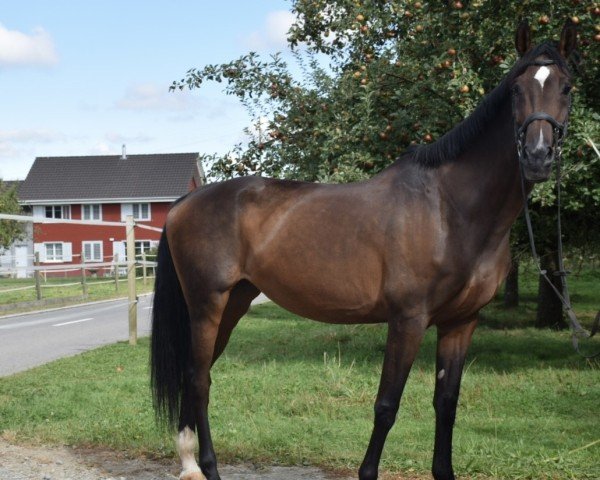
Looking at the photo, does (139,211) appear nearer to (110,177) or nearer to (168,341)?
(110,177)

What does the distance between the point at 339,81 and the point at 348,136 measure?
121 centimetres

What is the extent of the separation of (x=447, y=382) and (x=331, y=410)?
2735 millimetres

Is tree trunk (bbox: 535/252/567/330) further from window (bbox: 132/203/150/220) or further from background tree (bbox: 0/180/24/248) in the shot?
window (bbox: 132/203/150/220)

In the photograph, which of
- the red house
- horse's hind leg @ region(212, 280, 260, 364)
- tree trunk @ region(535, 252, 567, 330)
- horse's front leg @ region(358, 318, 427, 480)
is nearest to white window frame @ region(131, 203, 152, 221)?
the red house

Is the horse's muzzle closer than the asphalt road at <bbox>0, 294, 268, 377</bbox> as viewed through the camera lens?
Yes

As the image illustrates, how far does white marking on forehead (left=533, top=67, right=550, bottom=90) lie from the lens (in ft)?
13.2

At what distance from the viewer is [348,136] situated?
9641 mm

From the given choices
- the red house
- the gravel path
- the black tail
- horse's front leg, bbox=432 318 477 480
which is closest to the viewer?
horse's front leg, bbox=432 318 477 480

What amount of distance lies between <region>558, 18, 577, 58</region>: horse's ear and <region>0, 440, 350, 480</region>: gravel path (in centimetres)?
287

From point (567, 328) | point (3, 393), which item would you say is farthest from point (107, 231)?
point (3, 393)

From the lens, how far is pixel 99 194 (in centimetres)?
5494

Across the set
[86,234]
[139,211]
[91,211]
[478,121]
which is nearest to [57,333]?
[478,121]

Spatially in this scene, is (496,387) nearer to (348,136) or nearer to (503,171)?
(348,136)

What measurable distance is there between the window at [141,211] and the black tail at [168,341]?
164 ft
